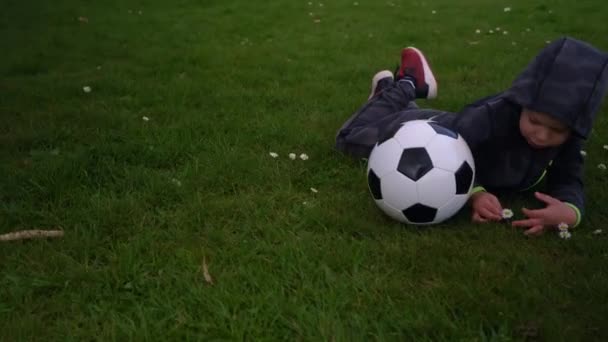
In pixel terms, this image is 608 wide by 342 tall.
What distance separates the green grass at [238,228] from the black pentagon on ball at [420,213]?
0.10 metres

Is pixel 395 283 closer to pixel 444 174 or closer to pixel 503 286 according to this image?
pixel 503 286

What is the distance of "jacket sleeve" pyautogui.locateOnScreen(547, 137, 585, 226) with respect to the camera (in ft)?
11.5

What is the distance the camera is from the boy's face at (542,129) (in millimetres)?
3055

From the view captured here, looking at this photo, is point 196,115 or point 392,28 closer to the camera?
point 196,115

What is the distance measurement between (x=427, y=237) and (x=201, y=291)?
1500mm

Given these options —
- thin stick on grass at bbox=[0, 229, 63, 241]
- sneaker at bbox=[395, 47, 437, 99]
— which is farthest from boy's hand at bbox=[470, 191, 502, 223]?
thin stick on grass at bbox=[0, 229, 63, 241]

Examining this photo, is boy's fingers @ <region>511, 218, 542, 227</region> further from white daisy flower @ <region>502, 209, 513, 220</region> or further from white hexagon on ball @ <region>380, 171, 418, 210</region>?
white hexagon on ball @ <region>380, 171, 418, 210</region>

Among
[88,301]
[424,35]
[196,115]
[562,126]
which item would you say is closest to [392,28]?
[424,35]

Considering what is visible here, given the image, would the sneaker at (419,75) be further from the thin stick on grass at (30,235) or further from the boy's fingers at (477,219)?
the thin stick on grass at (30,235)

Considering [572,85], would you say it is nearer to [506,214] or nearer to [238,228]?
[506,214]

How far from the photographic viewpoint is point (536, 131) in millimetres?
3150

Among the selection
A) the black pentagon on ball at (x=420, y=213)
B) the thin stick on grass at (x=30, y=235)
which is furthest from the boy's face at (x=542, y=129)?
the thin stick on grass at (x=30, y=235)

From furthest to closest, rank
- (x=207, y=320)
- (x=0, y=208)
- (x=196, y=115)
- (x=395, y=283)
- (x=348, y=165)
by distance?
(x=196, y=115)
(x=348, y=165)
(x=0, y=208)
(x=395, y=283)
(x=207, y=320)

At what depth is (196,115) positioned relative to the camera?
5230 mm
